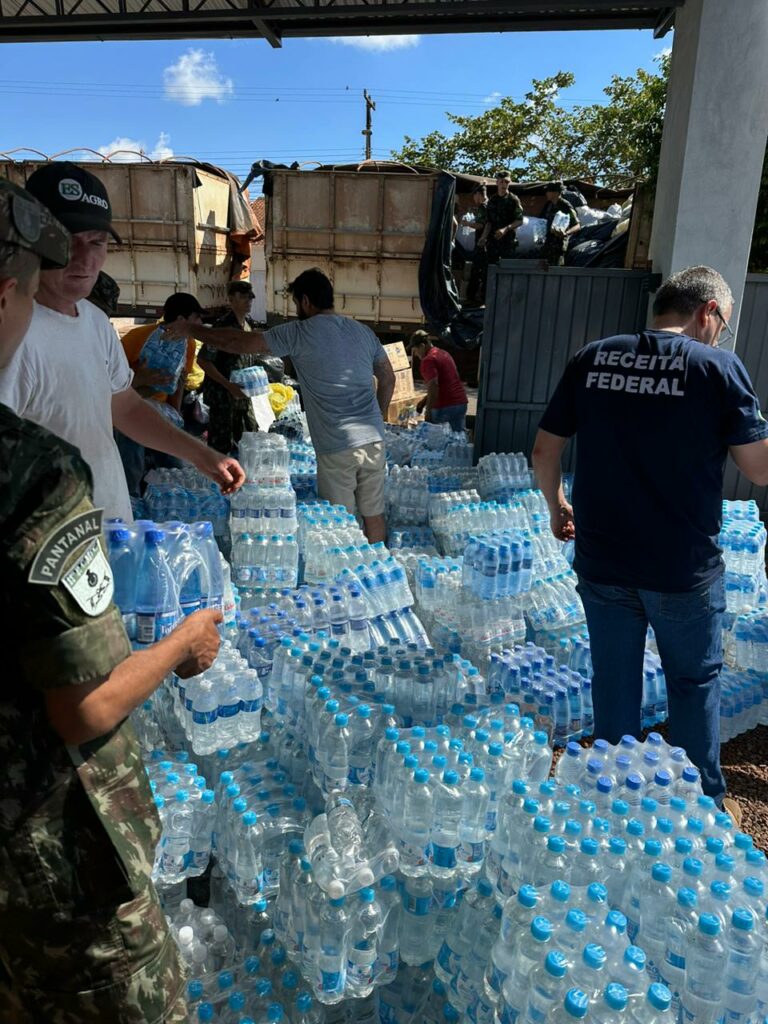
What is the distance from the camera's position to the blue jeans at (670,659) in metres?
3.31

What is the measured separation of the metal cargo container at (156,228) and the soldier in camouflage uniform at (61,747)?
12.6 metres

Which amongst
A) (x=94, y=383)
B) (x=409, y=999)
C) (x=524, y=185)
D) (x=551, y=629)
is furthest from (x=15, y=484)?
(x=524, y=185)

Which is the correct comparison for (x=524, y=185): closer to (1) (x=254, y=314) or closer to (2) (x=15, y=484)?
(1) (x=254, y=314)

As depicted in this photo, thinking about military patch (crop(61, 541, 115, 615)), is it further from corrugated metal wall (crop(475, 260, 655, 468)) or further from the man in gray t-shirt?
corrugated metal wall (crop(475, 260, 655, 468))

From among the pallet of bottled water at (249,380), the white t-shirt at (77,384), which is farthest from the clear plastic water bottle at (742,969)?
the pallet of bottled water at (249,380)

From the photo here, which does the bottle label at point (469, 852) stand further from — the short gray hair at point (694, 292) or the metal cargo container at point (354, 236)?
the metal cargo container at point (354, 236)

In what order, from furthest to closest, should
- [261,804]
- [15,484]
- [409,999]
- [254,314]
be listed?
1. [254,314]
2. [261,804]
3. [409,999]
4. [15,484]

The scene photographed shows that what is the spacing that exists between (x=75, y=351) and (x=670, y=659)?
289 cm

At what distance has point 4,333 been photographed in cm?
142

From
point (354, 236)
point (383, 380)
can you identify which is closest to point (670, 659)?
point (383, 380)

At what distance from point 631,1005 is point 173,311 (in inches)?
231

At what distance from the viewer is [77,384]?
2.86m

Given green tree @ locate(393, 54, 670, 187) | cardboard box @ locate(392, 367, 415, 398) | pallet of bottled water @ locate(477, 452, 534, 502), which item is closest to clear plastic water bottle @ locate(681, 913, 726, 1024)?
pallet of bottled water @ locate(477, 452, 534, 502)

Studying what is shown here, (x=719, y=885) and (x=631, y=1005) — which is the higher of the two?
(x=719, y=885)
